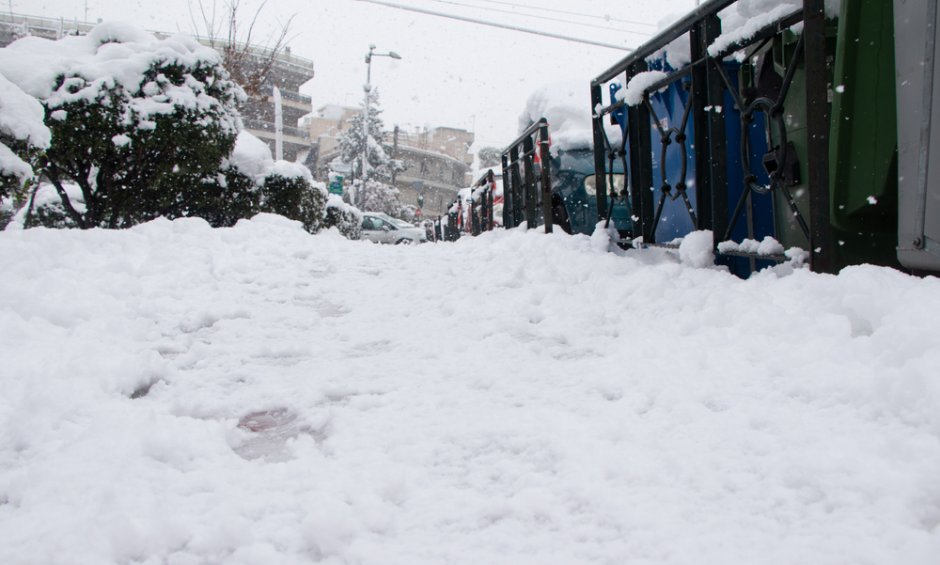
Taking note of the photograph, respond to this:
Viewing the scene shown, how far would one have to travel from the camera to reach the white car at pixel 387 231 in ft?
84.8

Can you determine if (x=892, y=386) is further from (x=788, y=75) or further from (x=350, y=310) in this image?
(x=350, y=310)

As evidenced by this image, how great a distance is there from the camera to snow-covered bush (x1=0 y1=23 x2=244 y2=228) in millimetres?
7305

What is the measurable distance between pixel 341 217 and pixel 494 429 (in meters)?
16.5

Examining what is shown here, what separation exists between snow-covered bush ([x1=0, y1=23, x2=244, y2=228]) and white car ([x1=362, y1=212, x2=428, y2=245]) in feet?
54.0

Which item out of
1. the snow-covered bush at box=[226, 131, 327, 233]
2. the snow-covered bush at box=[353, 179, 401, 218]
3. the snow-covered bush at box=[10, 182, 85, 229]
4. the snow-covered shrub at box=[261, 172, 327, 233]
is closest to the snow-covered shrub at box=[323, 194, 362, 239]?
the snow-covered shrub at box=[261, 172, 327, 233]

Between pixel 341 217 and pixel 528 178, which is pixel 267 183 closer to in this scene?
pixel 528 178

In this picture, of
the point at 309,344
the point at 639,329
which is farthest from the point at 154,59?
the point at 639,329

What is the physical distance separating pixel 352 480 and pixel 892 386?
5.40 ft

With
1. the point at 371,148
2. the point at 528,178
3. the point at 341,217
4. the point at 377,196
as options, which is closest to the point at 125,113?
the point at 528,178

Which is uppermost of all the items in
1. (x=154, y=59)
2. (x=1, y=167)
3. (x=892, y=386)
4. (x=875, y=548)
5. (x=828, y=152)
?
(x=154, y=59)

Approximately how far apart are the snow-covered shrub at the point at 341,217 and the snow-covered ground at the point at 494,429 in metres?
12.8

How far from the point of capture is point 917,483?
1.61 metres

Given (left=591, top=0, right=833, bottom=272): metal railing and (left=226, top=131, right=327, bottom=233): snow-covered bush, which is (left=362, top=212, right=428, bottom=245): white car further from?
(left=591, top=0, right=833, bottom=272): metal railing

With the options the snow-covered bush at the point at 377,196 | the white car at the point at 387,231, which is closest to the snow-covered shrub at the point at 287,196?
the white car at the point at 387,231
